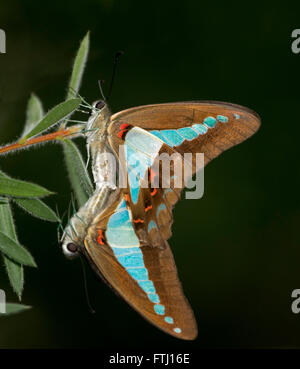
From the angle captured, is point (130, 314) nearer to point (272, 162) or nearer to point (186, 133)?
point (272, 162)

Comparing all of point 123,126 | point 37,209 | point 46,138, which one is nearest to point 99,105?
point 123,126

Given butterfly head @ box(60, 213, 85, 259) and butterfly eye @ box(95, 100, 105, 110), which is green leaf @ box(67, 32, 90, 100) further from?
butterfly head @ box(60, 213, 85, 259)

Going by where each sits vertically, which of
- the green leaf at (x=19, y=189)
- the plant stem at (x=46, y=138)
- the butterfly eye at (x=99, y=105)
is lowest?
the green leaf at (x=19, y=189)

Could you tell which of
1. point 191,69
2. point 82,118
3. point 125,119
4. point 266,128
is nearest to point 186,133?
point 125,119

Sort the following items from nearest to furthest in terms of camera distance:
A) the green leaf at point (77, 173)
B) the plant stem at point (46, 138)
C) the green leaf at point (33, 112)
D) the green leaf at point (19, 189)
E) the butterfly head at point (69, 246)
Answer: the green leaf at point (19, 189) → the plant stem at point (46, 138) → the green leaf at point (77, 173) → the butterfly head at point (69, 246) → the green leaf at point (33, 112)

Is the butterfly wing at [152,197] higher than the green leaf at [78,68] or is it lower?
lower

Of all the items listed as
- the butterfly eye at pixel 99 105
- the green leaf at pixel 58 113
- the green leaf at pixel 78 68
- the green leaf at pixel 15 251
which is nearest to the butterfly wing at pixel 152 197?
the butterfly eye at pixel 99 105

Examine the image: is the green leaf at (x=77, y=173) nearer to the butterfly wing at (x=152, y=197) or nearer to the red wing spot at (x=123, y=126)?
the butterfly wing at (x=152, y=197)

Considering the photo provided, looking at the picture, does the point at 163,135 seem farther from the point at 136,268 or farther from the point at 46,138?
the point at 136,268
